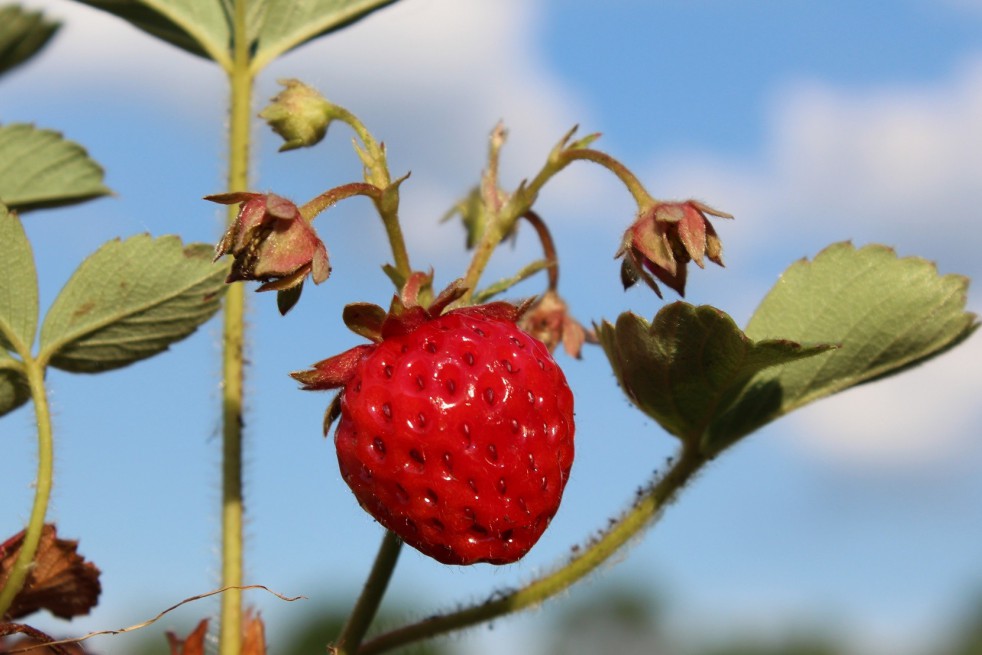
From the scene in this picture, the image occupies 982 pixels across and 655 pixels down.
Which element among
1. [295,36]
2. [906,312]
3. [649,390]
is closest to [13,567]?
[649,390]

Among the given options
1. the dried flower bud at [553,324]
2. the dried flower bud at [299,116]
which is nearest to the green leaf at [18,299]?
the dried flower bud at [299,116]

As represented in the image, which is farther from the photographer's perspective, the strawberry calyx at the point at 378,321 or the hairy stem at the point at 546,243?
the hairy stem at the point at 546,243

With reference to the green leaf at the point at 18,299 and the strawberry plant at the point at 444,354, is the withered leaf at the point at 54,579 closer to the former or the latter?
the strawberry plant at the point at 444,354

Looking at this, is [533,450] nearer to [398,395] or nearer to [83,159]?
[398,395]

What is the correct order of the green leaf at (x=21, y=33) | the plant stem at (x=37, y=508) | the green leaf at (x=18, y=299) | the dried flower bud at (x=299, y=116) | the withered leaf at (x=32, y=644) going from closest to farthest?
the withered leaf at (x=32, y=644) < the plant stem at (x=37, y=508) < the green leaf at (x=18, y=299) < the dried flower bud at (x=299, y=116) < the green leaf at (x=21, y=33)

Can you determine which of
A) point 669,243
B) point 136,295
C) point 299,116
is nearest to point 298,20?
point 299,116

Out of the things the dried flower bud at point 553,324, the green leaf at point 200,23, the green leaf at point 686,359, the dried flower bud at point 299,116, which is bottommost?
the green leaf at point 686,359

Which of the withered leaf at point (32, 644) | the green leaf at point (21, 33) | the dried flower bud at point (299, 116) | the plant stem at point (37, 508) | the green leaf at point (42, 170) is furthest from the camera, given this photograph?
the green leaf at point (21, 33)
